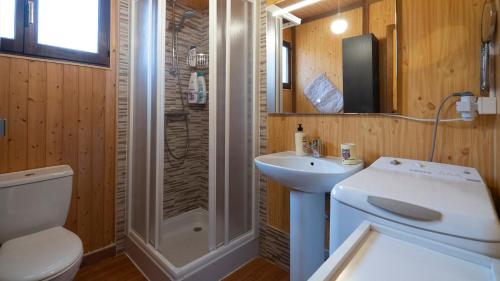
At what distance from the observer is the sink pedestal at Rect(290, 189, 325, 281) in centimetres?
138

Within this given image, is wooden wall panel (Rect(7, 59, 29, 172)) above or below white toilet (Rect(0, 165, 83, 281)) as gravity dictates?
above

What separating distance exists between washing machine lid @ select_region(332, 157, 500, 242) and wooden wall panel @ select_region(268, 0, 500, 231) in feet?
0.41

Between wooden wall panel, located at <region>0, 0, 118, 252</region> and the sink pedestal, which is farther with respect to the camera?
wooden wall panel, located at <region>0, 0, 118, 252</region>

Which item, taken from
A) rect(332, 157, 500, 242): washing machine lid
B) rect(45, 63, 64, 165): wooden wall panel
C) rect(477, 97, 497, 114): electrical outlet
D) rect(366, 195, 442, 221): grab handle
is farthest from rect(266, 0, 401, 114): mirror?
rect(45, 63, 64, 165): wooden wall panel

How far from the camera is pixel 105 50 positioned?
187cm

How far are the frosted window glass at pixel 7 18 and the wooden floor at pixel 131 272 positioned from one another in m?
1.65

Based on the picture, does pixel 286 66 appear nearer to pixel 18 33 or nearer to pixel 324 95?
pixel 324 95

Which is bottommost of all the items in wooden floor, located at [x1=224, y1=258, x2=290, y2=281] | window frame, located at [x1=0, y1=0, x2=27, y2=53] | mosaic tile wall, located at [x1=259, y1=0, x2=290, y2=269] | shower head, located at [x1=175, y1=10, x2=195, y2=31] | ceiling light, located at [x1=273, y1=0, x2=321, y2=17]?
wooden floor, located at [x1=224, y1=258, x2=290, y2=281]

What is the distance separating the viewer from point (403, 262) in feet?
1.98

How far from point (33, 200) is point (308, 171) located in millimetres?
1624

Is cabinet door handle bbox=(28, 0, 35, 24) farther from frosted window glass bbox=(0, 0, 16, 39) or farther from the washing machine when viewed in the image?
the washing machine

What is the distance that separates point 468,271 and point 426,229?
12cm

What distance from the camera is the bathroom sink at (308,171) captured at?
46.5 inches

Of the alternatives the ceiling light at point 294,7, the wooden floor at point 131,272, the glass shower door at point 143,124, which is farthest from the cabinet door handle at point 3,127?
the ceiling light at point 294,7
